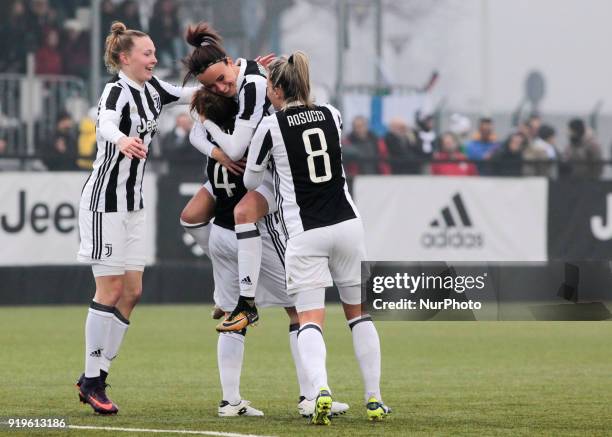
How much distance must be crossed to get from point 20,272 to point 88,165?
60.8 inches

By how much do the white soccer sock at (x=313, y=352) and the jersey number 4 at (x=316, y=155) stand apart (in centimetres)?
86

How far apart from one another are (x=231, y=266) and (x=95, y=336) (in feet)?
3.19

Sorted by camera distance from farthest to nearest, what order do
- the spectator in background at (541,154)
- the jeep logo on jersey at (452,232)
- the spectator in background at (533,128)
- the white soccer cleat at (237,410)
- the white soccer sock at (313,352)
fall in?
the spectator in background at (533,128), the spectator in background at (541,154), the jeep logo on jersey at (452,232), the white soccer cleat at (237,410), the white soccer sock at (313,352)

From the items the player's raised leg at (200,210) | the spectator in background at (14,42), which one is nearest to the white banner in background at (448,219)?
the spectator in background at (14,42)

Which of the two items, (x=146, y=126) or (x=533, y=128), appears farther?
(x=533, y=128)

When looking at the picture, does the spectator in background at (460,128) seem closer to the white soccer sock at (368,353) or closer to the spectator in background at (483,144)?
the spectator in background at (483,144)

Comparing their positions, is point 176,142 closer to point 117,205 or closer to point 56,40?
point 56,40

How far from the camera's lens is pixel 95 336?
9.55m

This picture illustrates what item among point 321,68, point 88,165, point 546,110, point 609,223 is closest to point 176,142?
point 88,165

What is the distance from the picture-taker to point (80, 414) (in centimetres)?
941

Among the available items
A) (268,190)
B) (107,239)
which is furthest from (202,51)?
(107,239)

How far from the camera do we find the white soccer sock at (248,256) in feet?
30.7

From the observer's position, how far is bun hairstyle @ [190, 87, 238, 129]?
9477 millimetres

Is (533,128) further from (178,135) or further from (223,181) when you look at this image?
(223,181)
